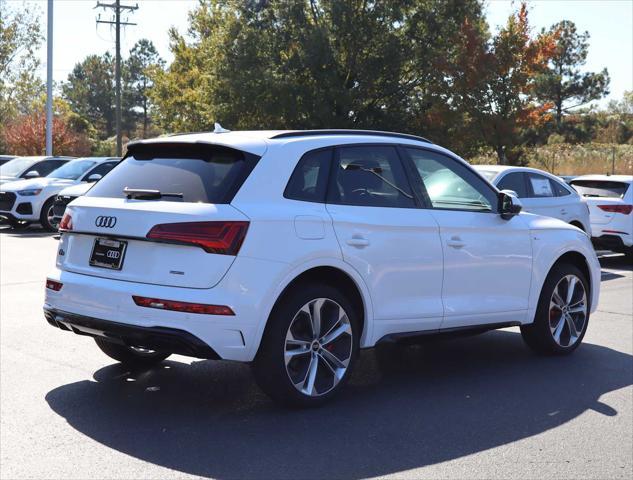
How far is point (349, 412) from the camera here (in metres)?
5.80

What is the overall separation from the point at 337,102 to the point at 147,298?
31.3 m

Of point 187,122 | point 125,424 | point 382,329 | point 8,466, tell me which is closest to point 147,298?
point 125,424

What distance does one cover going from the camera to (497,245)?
7.01 metres

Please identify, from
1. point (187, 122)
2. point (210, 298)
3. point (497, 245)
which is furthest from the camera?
point (187, 122)

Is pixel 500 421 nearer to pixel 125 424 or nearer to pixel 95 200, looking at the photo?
pixel 125 424

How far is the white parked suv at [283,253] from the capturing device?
5289mm

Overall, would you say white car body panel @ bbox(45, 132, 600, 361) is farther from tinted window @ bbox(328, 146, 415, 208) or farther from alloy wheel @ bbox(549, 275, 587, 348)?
alloy wheel @ bbox(549, 275, 587, 348)

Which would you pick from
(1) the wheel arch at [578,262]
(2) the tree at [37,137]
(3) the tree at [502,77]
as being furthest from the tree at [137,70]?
(1) the wheel arch at [578,262]

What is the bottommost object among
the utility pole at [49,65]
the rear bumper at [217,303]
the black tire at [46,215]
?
the black tire at [46,215]

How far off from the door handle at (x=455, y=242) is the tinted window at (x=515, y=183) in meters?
7.16

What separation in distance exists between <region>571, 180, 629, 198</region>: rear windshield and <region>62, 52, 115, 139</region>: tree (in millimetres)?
83258

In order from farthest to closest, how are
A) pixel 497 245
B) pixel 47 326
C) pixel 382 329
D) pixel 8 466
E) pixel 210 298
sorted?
pixel 47 326 < pixel 497 245 < pixel 382 329 < pixel 210 298 < pixel 8 466

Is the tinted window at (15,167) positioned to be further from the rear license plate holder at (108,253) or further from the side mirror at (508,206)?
the rear license plate holder at (108,253)

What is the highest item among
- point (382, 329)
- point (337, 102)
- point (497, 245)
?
point (337, 102)
